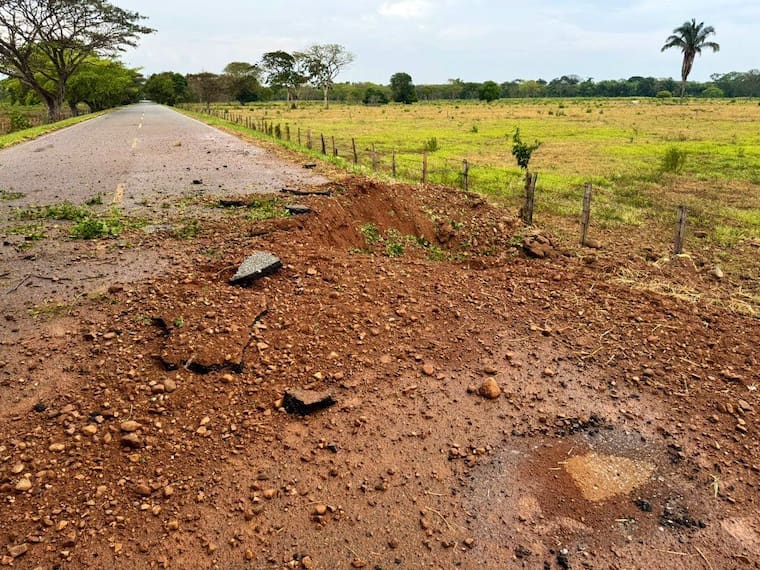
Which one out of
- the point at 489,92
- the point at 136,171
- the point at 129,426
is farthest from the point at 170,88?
the point at 129,426

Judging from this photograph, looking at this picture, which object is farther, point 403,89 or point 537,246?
point 403,89

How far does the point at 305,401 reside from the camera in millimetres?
3934

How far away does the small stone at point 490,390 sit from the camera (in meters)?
4.23

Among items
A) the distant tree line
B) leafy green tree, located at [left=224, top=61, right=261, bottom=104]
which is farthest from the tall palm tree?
leafy green tree, located at [left=224, top=61, right=261, bottom=104]

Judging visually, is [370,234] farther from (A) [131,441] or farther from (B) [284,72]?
(B) [284,72]

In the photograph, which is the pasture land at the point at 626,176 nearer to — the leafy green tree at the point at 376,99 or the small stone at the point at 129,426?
the small stone at the point at 129,426

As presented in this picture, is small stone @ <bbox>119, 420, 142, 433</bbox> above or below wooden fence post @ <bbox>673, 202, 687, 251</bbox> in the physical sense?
below

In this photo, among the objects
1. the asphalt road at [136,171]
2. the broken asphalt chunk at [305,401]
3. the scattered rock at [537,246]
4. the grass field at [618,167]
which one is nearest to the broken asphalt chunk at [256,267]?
the broken asphalt chunk at [305,401]

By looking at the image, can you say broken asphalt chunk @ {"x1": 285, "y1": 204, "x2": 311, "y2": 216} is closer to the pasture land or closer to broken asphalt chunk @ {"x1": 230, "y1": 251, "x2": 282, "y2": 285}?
broken asphalt chunk @ {"x1": 230, "y1": 251, "x2": 282, "y2": 285}

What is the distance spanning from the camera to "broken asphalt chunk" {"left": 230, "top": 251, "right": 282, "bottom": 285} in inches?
213

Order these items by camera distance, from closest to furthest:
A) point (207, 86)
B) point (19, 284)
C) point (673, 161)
→ point (19, 284) < point (673, 161) < point (207, 86)

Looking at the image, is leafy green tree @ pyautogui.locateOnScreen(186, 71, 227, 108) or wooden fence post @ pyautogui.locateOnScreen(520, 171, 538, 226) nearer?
wooden fence post @ pyautogui.locateOnScreen(520, 171, 538, 226)

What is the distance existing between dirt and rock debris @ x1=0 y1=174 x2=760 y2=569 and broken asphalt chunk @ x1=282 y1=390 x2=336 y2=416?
0.02m

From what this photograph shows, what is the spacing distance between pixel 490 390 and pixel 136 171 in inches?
448
